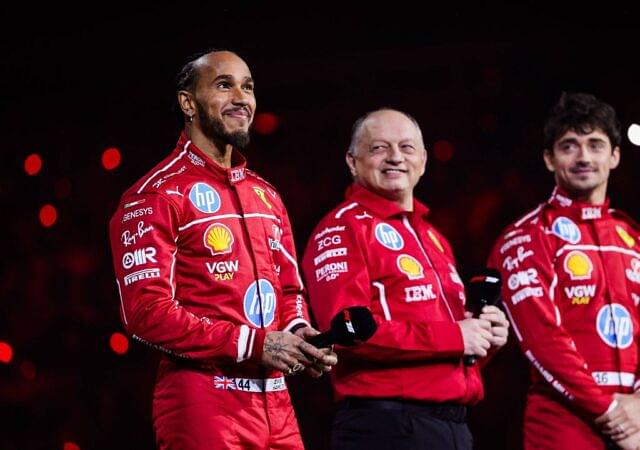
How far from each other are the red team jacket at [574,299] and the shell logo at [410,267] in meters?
0.46

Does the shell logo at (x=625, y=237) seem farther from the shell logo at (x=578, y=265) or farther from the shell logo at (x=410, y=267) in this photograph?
the shell logo at (x=410, y=267)

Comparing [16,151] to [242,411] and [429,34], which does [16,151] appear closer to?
[429,34]

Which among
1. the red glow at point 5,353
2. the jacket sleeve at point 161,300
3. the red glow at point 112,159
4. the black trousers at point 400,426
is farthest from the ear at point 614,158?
the red glow at point 5,353

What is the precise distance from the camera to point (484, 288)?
8.45ft

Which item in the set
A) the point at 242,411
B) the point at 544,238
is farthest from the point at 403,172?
the point at 242,411

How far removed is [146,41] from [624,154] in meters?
2.00

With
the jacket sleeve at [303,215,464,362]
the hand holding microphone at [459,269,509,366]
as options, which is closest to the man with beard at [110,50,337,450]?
the jacket sleeve at [303,215,464,362]

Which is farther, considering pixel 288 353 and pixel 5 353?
pixel 5 353

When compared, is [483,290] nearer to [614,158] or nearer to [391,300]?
[391,300]

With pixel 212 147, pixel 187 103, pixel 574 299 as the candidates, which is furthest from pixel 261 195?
pixel 574 299

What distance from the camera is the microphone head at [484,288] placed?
2566 mm

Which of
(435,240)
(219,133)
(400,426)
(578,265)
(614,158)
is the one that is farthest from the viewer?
(614,158)

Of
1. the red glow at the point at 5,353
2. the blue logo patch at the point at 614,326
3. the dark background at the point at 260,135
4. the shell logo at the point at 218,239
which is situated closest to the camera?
the shell logo at the point at 218,239

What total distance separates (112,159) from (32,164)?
1.16 feet
